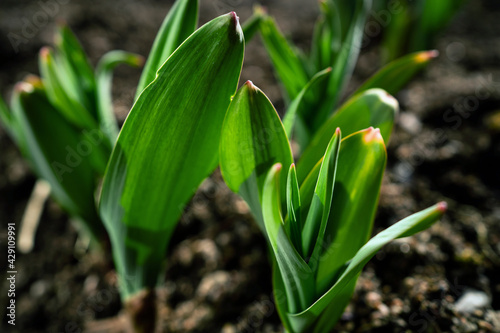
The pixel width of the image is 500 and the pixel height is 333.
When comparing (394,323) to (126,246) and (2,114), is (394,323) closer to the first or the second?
(126,246)

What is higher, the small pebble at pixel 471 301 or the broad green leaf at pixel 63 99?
the broad green leaf at pixel 63 99

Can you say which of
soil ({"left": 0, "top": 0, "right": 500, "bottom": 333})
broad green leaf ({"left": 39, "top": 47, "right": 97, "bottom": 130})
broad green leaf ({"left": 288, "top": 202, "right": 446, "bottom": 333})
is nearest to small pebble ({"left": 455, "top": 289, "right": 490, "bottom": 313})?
soil ({"left": 0, "top": 0, "right": 500, "bottom": 333})

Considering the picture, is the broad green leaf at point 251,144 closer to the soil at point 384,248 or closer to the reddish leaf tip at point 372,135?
the reddish leaf tip at point 372,135

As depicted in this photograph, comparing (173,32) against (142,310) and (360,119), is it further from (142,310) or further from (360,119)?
(142,310)

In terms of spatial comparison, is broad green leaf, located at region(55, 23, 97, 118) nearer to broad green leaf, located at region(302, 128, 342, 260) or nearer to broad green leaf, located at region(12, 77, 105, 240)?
broad green leaf, located at region(12, 77, 105, 240)

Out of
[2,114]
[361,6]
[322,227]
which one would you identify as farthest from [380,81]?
[2,114]

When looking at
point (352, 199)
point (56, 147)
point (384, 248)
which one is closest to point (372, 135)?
point (352, 199)

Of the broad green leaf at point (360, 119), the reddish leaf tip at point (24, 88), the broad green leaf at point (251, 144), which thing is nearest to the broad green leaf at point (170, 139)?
the broad green leaf at point (251, 144)
